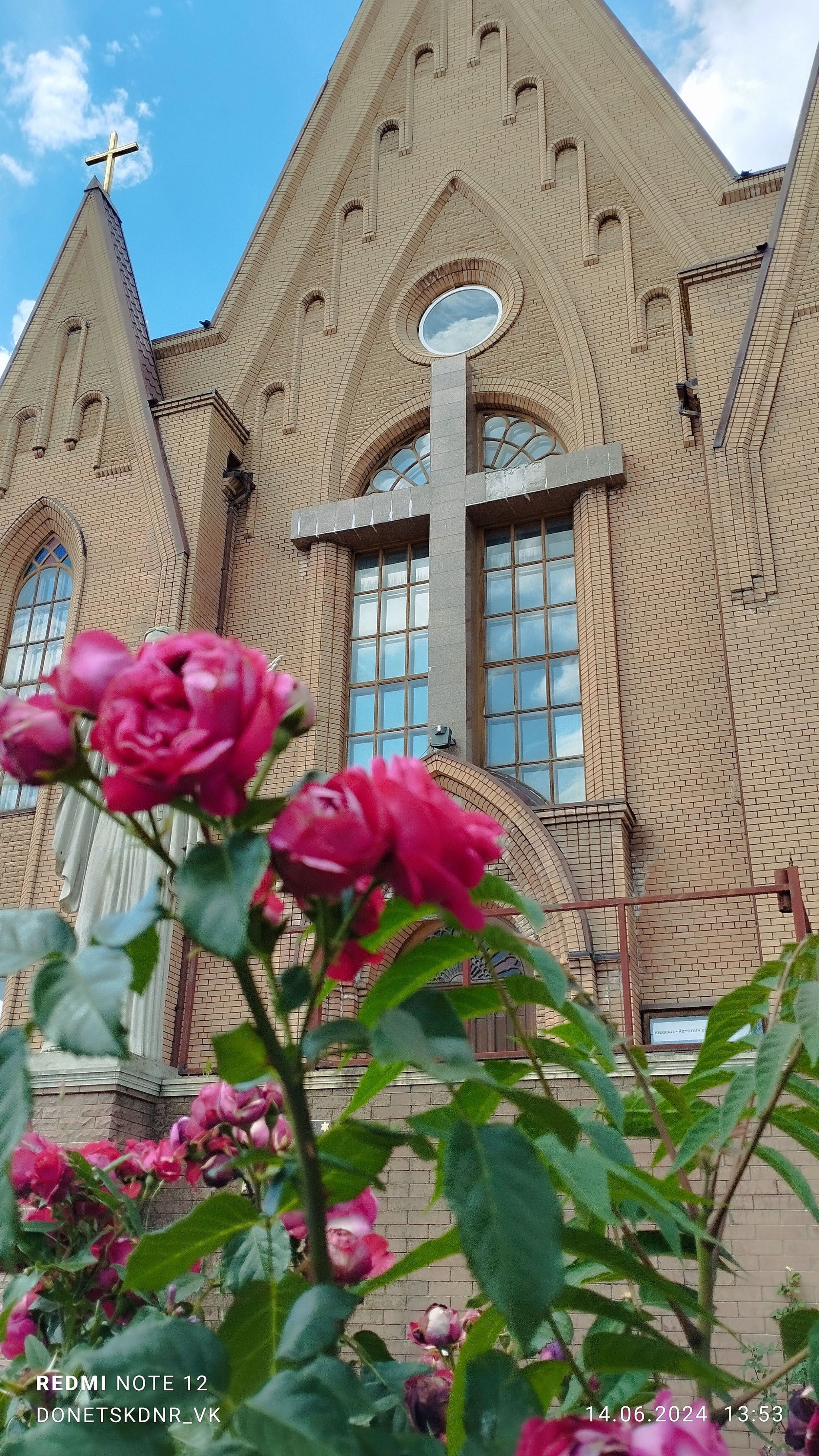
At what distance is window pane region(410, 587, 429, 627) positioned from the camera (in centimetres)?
1272

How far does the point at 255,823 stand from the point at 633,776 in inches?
397

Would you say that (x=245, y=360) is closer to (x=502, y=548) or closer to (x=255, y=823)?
(x=502, y=548)

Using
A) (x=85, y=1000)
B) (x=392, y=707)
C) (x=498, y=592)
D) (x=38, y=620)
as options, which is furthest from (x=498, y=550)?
(x=85, y=1000)

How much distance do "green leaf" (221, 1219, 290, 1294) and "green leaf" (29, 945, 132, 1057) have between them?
40cm

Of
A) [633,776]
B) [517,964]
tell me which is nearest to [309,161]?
[633,776]

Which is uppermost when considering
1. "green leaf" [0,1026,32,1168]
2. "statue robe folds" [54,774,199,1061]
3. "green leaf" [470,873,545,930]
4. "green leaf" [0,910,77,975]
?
"statue robe folds" [54,774,199,1061]

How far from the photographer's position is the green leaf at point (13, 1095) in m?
0.76

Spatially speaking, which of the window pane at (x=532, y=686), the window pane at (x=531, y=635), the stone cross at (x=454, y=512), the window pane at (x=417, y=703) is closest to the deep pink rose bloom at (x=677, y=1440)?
the stone cross at (x=454, y=512)

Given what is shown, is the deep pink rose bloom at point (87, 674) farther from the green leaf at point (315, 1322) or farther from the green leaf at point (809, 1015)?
the green leaf at point (809, 1015)

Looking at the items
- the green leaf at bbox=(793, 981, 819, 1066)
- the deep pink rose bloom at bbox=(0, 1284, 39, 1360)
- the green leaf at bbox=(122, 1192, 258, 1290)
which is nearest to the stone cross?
the deep pink rose bloom at bbox=(0, 1284, 39, 1360)

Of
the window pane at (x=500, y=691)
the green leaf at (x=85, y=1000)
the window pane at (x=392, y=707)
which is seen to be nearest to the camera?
the green leaf at (x=85, y=1000)

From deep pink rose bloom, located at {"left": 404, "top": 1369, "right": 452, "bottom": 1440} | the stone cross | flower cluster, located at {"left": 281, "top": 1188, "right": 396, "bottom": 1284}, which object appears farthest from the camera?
the stone cross

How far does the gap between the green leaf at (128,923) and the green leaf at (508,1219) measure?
0.26 m

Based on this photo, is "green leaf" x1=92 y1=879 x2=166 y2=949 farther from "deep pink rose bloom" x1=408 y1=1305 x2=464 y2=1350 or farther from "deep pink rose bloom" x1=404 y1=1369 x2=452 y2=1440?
"deep pink rose bloom" x1=408 y1=1305 x2=464 y2=1350
